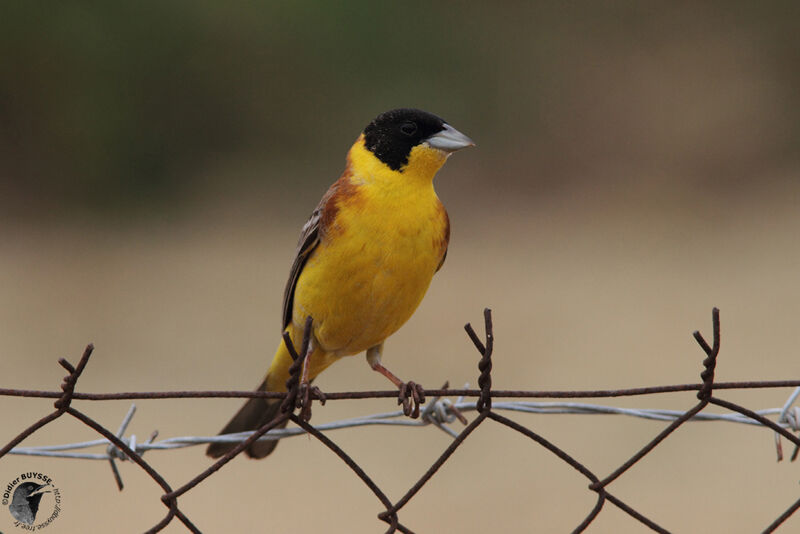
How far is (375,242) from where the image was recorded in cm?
360

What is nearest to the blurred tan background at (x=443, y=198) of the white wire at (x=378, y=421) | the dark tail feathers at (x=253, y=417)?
the dark tail feathers at (x=253, y=417)

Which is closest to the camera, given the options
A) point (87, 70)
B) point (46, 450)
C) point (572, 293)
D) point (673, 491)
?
point (46, 450)

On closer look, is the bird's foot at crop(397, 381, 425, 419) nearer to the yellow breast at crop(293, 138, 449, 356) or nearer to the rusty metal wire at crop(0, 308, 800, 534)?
the yellow breast at crop(293, 138, 449, 356)

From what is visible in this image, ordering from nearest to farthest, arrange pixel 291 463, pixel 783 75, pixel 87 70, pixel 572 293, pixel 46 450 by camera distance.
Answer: pixel 46 450
pixel 291 463
pixel 572 293
pixel 87 70
pixel 783 75

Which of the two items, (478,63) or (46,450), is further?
(478,63)

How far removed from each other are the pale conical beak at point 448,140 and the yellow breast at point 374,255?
0.22 ft

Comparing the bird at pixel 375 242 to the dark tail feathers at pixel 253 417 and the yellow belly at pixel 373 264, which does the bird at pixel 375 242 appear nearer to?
the yellow belly at pixel 373 264

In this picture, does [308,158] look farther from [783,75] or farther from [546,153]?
[783,75]

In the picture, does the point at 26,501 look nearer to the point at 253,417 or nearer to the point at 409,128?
the point at 253,417

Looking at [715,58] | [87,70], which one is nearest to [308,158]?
[87,70]

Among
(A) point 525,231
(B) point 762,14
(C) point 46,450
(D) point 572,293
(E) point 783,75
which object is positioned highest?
(B) point 762,14

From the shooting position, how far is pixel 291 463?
902 centimetres

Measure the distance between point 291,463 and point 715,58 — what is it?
48.4 feet

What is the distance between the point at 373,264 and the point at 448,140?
567mm
